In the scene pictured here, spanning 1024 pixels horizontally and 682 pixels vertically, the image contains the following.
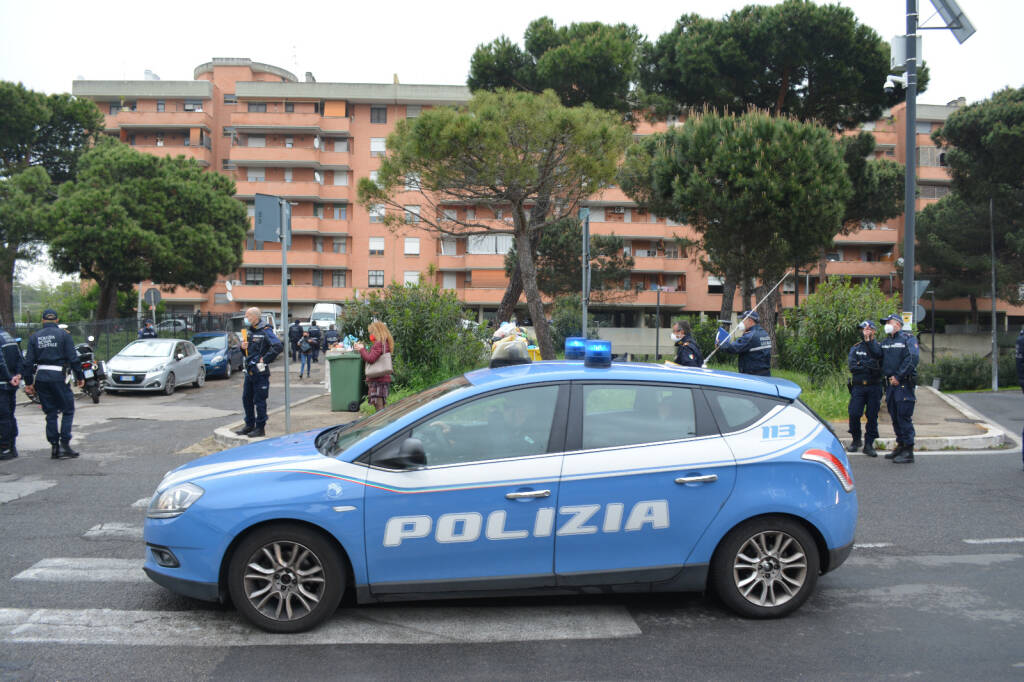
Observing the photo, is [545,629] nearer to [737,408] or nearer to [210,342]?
[737,408]

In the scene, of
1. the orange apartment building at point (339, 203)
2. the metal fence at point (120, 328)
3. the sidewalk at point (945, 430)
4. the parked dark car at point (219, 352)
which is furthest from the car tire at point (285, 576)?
the orange apartment building at point (339, 203)

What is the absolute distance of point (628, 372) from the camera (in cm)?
470

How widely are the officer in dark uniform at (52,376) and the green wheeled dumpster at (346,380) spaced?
442 centimetres

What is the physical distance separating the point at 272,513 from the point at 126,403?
14873 mm

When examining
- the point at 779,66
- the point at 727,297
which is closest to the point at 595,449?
the point at 779,66

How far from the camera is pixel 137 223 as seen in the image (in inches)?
1185

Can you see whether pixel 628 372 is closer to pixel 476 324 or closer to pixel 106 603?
pixel 106 603

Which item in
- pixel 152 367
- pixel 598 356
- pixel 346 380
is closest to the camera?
pixel 598 356

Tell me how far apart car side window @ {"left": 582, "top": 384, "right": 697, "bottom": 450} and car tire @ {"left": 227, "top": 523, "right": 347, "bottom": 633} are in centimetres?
157

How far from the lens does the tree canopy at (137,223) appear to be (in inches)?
1149

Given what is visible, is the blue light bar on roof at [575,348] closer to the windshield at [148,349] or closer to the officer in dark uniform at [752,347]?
the officer in dark uniform at [752,347]

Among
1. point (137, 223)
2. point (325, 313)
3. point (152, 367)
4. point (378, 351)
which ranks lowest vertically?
point (152, 367)

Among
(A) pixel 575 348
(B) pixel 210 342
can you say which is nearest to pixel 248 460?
(A) pixel 575 348

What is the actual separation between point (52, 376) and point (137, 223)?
22678mm
